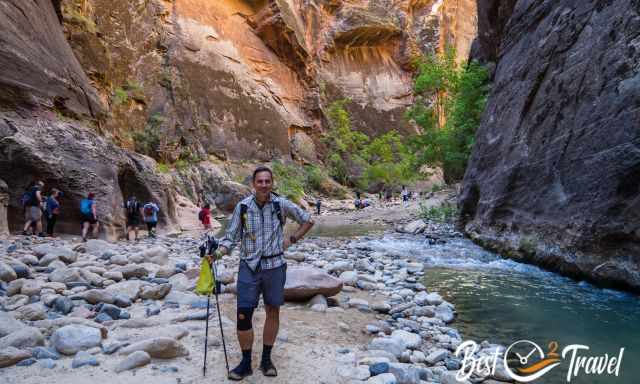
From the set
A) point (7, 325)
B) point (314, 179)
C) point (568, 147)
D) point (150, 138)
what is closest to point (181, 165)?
point (150, 138)

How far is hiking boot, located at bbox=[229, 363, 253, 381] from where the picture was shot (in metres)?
3.02

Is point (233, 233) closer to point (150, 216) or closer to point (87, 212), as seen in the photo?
point (87, 212)

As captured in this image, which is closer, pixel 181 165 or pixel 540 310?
pixel 540 310

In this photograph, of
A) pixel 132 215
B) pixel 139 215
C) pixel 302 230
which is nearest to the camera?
pixel 302 230

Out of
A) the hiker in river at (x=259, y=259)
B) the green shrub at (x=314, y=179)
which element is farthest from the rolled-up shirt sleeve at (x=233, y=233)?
the green shrub at (x=314, y=179)

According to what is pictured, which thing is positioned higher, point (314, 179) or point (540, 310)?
point (314, 179)

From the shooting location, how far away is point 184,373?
309 cm

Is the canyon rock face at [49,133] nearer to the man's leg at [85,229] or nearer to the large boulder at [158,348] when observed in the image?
the man's leg at [85,229]

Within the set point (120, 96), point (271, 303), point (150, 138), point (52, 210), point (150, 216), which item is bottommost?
point (271, 303)

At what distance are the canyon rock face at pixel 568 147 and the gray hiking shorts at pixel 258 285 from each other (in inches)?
207

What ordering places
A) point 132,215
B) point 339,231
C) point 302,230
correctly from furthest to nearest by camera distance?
1. point 339,231
2. point 132,215
3. point 302,230

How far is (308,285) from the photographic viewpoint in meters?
5.44

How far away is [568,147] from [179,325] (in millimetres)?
7127

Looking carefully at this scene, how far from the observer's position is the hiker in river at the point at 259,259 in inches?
123
